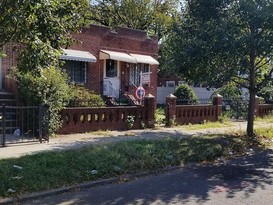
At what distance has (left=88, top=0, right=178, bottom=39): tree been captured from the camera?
38.8m

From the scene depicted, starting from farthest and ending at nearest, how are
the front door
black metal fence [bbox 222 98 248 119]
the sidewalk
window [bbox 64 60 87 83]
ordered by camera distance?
1. black metal fence [bbox 222 98 248 119]
2. the front door
3. window [bbox 64 60 87 83]
4. the sidewalk

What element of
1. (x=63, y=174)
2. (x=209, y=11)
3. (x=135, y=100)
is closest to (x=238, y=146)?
(x=209, y=11)

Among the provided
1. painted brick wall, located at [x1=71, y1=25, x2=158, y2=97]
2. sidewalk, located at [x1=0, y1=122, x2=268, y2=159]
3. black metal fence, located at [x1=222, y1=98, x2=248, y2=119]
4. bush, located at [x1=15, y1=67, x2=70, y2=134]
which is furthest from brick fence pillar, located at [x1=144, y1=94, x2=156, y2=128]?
black metal fence, located at [x1=222, y1=98, x2=248, y2=119]

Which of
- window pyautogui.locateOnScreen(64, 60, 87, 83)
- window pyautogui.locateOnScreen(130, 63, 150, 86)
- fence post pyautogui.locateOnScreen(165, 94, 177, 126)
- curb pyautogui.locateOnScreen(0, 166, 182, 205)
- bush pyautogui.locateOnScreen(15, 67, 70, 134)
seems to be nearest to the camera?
curb pyautogui.locateOnScreen(0, 166, 182, 205)

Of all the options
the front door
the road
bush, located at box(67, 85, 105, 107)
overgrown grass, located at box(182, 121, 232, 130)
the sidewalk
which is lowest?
the road

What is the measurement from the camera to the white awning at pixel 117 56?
20906 millimetres

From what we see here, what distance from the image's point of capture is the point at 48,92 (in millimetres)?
12211

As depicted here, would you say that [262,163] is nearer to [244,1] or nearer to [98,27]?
[244,1]

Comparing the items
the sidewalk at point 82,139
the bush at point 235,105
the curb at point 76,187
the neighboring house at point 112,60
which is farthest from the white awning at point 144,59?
the curb at point 76,187

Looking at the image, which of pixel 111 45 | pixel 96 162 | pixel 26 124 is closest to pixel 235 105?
pixel 111 45

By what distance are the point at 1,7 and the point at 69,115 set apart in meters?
6.94

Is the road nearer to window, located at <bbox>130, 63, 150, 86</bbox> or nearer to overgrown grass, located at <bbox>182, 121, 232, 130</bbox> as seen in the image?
overgrown grass, located at <bbox>182, 121, 232, 130</bbox>

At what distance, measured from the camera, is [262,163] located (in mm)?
10305

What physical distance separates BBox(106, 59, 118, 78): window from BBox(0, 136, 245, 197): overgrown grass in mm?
11229
